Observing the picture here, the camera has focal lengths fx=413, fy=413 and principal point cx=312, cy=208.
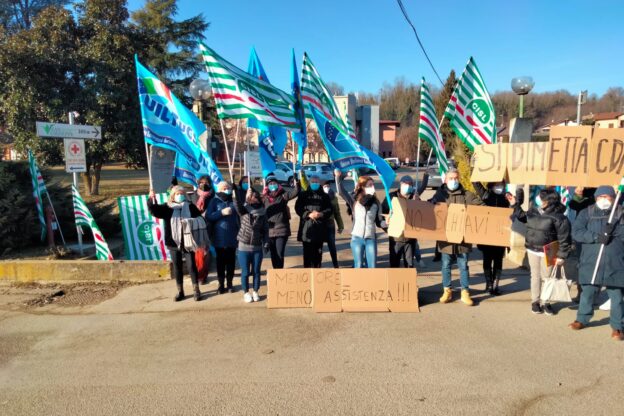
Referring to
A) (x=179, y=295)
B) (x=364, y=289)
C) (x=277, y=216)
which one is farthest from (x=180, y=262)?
(x=364, y=289)

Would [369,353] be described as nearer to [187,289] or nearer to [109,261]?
[187,289]

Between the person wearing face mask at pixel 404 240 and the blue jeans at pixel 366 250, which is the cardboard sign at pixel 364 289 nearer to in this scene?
the blue jeans at pixel 366 250

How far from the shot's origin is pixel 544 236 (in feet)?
17.0

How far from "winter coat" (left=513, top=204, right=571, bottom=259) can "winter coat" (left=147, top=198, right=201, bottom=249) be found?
4.60 metres

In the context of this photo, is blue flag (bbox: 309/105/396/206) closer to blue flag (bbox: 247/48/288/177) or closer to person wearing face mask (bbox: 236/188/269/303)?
blue flag (bbox: 247/48/288/177)

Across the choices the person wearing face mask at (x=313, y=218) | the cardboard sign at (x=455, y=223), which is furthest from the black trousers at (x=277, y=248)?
the cardboard sign at (x=455, y=223)

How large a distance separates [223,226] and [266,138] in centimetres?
213

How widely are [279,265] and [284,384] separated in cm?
293

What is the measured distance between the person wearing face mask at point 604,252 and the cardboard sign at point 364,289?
2320mm

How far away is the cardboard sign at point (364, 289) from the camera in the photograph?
5617mm

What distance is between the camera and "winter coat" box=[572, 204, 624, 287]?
4.59 metres

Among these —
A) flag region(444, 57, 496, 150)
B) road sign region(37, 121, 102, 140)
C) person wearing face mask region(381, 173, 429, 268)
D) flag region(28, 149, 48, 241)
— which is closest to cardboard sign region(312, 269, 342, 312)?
person wearing face mask region(381, 173, 429, 268)

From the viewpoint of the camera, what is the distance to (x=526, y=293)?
6.30 m

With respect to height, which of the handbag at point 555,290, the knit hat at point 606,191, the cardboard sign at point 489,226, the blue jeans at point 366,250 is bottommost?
the handbag at point 555,290
